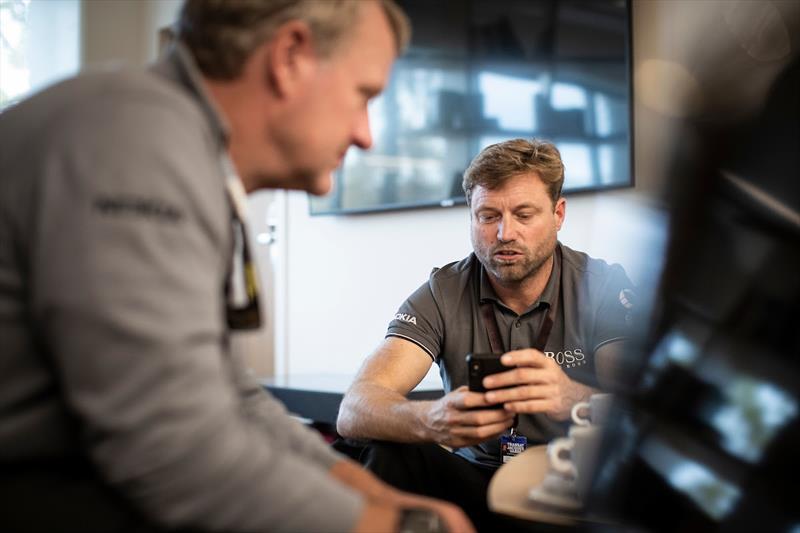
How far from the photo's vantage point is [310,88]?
2.76 feet

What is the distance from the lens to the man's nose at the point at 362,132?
3.06ft

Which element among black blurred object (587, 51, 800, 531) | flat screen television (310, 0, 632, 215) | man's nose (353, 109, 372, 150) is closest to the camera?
black blurred object (587, 51, 800, 531)

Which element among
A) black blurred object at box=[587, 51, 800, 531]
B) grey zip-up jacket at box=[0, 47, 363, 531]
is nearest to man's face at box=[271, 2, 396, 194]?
grey zip-up jacket at box=[0, 47, 363, 531]

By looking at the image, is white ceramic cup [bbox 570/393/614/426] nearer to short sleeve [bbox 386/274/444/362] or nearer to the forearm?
the forearm

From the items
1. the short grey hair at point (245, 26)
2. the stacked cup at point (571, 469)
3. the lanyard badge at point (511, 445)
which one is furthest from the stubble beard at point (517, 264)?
the short grey hair at point (245, 26)

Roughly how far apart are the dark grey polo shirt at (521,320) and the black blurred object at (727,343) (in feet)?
3.46

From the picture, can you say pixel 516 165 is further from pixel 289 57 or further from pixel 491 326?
pixel 289 57

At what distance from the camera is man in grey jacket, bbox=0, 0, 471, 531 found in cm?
60

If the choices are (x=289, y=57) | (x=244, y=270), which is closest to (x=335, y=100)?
(x=289, y=57)

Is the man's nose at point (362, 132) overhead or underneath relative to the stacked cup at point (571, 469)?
overhead

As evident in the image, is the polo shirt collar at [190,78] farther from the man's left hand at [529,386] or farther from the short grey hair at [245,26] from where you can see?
the man's left hand at [529,386]

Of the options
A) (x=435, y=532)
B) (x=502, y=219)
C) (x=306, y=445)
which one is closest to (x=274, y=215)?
(x=502, y=219)

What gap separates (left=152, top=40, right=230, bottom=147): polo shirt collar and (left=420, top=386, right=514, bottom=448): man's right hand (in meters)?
0.75

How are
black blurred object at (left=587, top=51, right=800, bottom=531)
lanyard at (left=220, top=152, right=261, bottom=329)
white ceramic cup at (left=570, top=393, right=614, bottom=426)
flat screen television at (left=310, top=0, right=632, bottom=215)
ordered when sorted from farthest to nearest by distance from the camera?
1. flat screen television at (left=310, top=0, right=632, bottom=215)
2. white ceramic cup at (left=570, top=393, right=614, bottom=426)
3. lanyard at (left=220, top=152, right=261, bottom=329)
4. black blurred object at (left=587, top=51, right=800, bottom=531)
